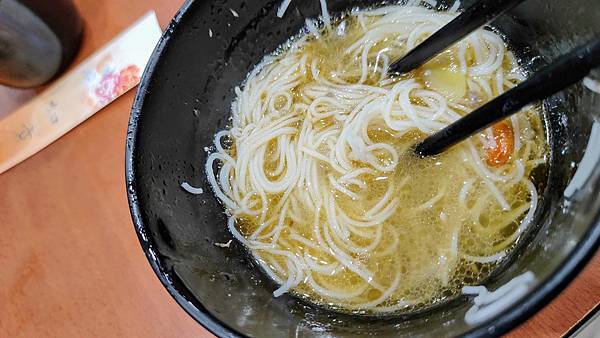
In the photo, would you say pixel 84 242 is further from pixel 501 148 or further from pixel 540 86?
pixel 540 86

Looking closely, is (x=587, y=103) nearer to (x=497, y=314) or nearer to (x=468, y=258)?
(x=468, y=258)

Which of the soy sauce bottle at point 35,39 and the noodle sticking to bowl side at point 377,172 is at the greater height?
the soy sauce bottle at point 35,39

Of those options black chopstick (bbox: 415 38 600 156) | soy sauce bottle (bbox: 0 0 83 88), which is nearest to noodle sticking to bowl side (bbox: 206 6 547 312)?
black chopstick (bbox: 415 38 600 156)

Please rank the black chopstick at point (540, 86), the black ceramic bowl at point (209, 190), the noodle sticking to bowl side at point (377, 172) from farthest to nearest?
the noodle sticking to bowl side at point (377, 172) < the black ceramic bowl at point (209, 190) < the black chopstick at point (540, 86)

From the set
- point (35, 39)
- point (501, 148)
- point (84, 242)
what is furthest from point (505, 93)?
point (35, 39)

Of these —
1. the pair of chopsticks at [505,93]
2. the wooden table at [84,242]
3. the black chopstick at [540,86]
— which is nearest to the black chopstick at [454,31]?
the pair of chopsticks at [505,93]

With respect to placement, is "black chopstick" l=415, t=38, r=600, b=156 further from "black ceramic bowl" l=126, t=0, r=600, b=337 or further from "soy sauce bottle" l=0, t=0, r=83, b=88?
"soy sauce bottle" l=0, t=0, r=83, b=88

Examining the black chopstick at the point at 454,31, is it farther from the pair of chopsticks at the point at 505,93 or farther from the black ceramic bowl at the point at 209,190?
the black ceramic bowl at the point at 209,190
